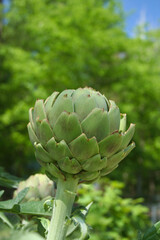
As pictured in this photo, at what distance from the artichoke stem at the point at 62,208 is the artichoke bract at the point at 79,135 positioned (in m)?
0.01

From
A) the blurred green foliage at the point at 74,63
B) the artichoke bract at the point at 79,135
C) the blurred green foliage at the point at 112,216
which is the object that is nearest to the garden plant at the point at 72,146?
the artichoke bract at the point at 79,135

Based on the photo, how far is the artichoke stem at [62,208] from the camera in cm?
34

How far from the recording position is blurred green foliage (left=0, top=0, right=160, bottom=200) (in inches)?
152

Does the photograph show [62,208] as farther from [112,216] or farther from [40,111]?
[112,216]

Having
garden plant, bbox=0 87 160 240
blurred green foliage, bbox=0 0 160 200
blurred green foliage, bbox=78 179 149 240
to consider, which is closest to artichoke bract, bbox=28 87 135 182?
garden plant, bbox=0 87 160 240

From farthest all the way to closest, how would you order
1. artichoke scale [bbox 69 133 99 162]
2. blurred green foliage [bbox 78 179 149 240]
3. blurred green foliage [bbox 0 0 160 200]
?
1. blurred green foliage [bbox 0 0 160 200]
2. blurred green foliage [bbox 78 179 149 240]
3. artichoke scale [bbox 69 133 99 162]

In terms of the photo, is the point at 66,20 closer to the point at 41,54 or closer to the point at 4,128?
the point at 41,54

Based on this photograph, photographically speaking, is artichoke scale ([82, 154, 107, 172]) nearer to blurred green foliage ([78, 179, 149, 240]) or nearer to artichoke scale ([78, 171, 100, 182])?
artichoke scale ([78, 171, 100, 182])

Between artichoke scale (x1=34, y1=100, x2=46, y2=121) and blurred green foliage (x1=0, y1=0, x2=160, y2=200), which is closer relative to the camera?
artichoke scale (x1=34, y1=100, x2=46, y2=121)

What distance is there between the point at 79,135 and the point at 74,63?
12.1ft

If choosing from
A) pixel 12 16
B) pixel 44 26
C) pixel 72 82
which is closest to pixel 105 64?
pixel 72 82

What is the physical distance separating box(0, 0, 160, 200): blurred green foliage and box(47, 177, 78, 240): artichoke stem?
3350 mm

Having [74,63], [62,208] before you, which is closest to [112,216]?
[62,208]

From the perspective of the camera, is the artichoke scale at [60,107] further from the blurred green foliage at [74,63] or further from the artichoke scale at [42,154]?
the blurred green foliage at [74,63]
